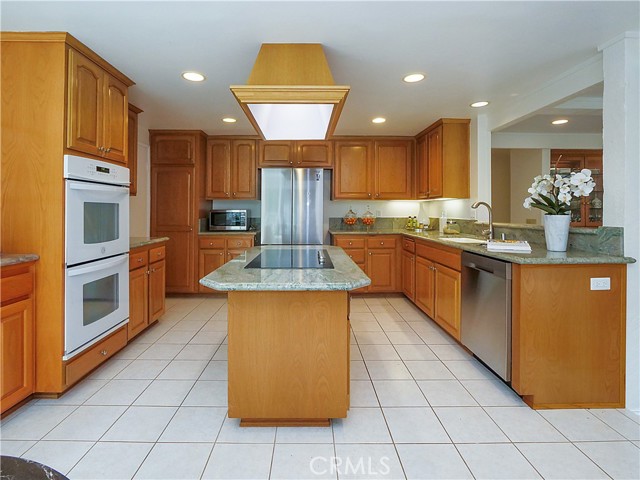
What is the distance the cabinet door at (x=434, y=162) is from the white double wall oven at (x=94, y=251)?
324cm

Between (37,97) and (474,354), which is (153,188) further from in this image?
(474,354)

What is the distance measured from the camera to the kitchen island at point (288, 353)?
5.74ft

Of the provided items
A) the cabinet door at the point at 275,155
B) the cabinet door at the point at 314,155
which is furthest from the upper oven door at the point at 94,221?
the cabinet door at the point at 314,155

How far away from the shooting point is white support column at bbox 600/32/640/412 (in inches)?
79.9

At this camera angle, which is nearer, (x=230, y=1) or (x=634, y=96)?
(x=230, y=1)

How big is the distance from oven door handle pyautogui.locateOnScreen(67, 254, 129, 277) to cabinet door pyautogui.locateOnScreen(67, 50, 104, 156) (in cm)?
74

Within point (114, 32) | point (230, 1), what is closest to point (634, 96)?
point (230, 1)

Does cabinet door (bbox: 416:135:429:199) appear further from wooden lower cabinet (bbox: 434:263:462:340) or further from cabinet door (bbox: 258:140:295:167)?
cabinet door (bbox: 258:140:295:167)

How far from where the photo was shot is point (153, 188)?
4.49 metres

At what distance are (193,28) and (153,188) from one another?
2899 mm

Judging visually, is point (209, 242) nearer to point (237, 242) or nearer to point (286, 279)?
point (237, 242)

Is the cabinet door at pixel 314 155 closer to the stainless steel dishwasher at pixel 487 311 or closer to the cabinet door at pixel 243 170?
the cabinet door at pixel 243 170

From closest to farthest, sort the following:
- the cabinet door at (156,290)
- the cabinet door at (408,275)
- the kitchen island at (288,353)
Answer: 1. the kitchen island at (288,353)
2. the cabinet door at (156,290)
3. the cabinet door at (408,275)

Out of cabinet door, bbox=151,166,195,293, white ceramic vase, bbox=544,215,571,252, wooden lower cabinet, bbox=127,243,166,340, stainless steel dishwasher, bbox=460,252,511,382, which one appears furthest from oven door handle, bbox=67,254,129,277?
white ceramic vase, bbox=544,215,571,252
